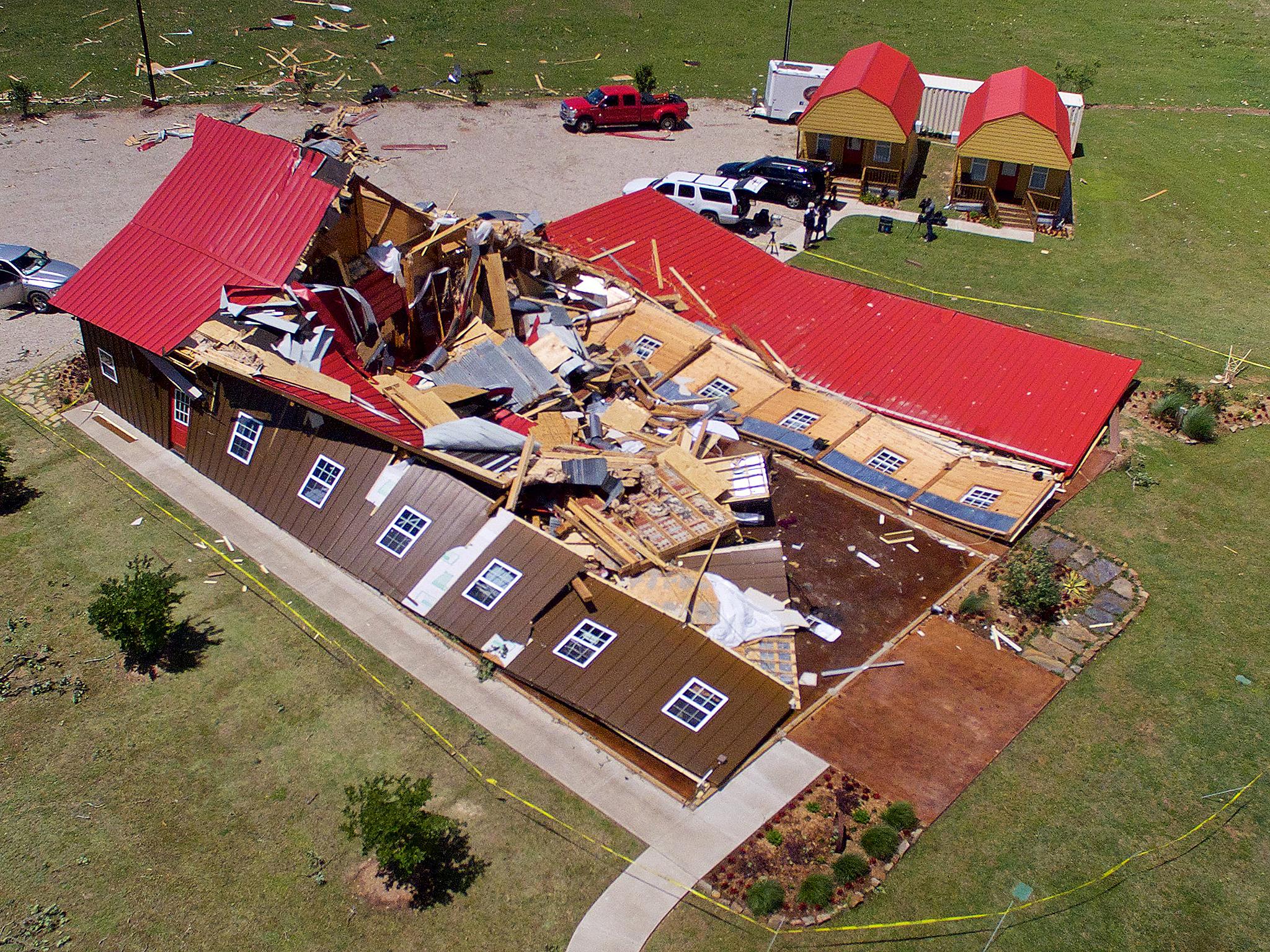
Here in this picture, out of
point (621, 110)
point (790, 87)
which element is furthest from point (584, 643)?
point (790, 87)

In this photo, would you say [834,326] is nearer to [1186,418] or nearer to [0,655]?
[1186,418]

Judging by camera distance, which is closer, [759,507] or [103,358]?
[759,507]

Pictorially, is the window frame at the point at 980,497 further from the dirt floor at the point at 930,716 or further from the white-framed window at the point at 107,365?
the white-framed window at the point at 107,365

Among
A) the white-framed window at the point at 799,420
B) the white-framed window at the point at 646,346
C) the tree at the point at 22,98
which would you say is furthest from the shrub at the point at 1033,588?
the tree at the point at 22,98

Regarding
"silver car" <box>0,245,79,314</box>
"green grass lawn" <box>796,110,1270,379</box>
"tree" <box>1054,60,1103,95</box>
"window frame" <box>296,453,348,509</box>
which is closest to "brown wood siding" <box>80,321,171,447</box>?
"window frame" <box>296,453,348,509</box>

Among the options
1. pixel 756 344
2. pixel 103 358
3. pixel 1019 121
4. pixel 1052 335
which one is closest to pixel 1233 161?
pixel 1019 121

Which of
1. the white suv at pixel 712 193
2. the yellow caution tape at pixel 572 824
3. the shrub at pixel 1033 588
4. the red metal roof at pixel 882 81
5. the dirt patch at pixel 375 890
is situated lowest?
the dirt patch at pixel 375 890

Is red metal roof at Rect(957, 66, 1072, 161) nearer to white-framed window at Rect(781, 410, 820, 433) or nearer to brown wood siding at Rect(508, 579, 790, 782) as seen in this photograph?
white-framed window at Rect(781, 410, 820, 433)
